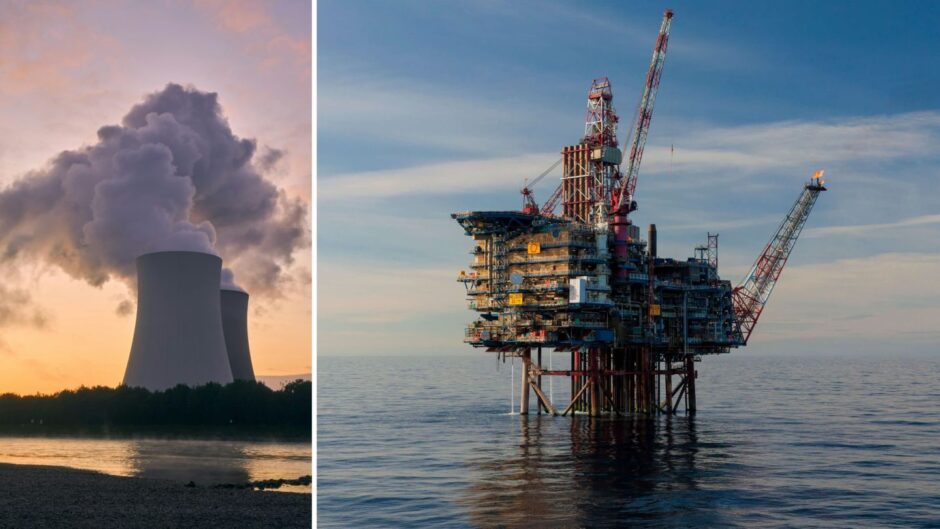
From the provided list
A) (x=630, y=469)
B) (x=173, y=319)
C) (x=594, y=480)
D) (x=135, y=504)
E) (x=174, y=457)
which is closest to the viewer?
(x=135, y=504)

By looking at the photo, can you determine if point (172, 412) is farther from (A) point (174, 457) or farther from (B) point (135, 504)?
(B) point (135, 504)

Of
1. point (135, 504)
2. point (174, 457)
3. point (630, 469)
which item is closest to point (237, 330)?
point (174, 457)

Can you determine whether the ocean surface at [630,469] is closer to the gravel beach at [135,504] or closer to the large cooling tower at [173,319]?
the gravel beach at [135,504]

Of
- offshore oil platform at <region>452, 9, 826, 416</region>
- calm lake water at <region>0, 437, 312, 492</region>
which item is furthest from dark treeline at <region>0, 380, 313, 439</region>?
offshore oil platform at <region>452, 9, 826, 416</region>

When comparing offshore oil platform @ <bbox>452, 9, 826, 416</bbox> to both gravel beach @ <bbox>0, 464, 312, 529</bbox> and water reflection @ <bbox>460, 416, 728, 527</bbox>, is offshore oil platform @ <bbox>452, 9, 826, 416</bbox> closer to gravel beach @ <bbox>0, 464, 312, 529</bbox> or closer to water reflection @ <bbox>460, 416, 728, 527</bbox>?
water reflection @ <bbox>460, 416, 728, 527</bbox>

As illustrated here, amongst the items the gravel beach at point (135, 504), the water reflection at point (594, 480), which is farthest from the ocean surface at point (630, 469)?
the gravel beach at point (135, 504)

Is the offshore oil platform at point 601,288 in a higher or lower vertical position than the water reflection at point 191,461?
higher
